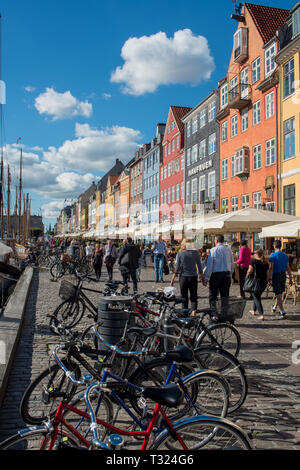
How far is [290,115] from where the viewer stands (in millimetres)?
24156

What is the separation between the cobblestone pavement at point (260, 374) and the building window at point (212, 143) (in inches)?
1046

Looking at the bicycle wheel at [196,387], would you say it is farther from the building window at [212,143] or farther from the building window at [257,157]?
the building window at [212,143]

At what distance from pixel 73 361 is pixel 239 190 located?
91.5 ft

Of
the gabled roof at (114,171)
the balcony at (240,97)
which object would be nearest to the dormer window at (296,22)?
the balcony at (240,97)

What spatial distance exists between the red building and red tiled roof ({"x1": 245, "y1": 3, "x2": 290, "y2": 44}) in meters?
17.5

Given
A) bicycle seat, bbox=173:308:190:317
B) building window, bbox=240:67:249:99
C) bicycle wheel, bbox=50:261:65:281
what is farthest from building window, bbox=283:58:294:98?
bicycle seat, bbox=173:308:190:317

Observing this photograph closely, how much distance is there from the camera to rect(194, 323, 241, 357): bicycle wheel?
5.41m

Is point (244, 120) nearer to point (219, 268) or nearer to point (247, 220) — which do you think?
point (247, 220)

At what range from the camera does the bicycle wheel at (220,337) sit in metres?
5.41

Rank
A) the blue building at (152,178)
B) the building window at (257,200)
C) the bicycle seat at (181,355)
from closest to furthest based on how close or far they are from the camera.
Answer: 1. the bicycle seat at (181,355)
2. the building window at (257,200)
3. the blue building at (152,178)

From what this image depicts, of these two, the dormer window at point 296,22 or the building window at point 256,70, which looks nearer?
the dormer window at point 296,22

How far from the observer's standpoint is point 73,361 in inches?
153

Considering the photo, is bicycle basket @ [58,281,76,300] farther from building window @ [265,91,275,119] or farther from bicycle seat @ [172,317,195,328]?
building window @ [265,91,275,119]
